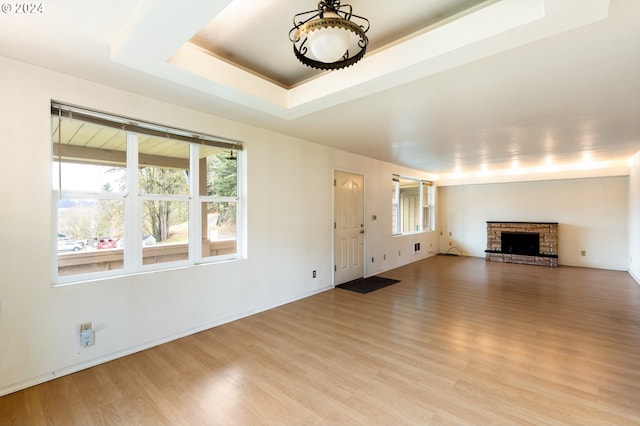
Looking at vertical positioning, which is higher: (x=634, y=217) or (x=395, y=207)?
(x=395, y=207)

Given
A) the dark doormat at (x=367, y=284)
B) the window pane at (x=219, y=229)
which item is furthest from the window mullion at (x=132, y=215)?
the dark doormat at (x=367, y=284)

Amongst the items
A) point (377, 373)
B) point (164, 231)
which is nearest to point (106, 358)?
point (164, 231)

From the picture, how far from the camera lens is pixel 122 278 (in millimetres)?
2635

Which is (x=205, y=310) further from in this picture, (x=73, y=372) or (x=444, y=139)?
(x=444, y=139)

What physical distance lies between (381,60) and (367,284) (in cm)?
391

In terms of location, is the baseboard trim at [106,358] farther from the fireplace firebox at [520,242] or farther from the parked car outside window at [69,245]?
the fireplace firebox at [520,242]

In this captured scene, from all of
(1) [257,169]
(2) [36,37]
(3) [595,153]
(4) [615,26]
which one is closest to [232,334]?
(1) [257,169]

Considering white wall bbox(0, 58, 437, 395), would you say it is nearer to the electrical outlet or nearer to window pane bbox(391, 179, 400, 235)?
the electrical outlet

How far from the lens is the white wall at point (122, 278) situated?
84.4 inches

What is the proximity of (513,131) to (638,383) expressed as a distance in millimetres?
2931

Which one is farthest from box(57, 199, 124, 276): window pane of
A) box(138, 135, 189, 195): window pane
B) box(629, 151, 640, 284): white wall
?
box(629, 151, 640, 284): white wall

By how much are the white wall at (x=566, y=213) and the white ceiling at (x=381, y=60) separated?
12.4 ft

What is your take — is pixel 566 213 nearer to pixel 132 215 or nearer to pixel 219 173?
pixel 219 173

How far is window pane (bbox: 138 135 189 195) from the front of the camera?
9.43 ft
